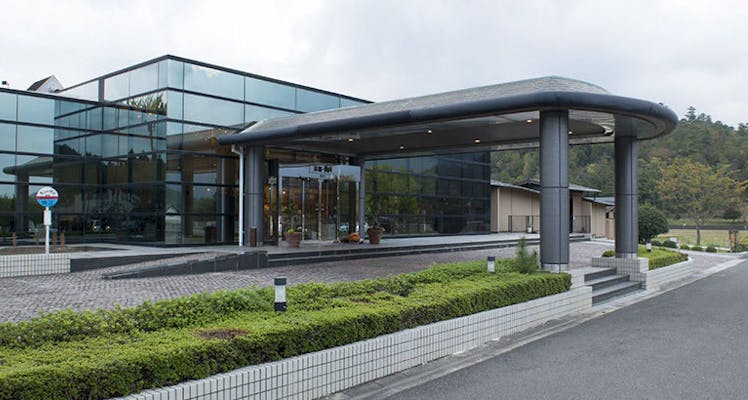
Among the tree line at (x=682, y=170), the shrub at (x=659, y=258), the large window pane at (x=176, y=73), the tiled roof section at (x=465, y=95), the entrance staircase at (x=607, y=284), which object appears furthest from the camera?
the tree line at (x=682, y=170)

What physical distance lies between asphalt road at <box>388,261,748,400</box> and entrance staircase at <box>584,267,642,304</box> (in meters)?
1.94

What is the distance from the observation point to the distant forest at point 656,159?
200ft

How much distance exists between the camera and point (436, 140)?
63.2ft

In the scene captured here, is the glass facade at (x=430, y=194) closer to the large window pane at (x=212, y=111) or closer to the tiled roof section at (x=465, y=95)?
the large window pane at (x=212, y=111)

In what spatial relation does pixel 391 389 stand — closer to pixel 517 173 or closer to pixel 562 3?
pixel 562 3

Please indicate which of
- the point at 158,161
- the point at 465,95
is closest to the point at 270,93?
the point at 158,161

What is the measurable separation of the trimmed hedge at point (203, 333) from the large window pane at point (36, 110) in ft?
59.0

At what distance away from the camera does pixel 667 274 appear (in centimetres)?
1572

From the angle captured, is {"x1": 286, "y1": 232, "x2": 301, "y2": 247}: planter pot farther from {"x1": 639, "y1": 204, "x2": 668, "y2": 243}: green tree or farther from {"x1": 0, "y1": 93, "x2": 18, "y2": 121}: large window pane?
{"x1": 639, "y1": 204, "x2": 668, "y2": 243}: green tree

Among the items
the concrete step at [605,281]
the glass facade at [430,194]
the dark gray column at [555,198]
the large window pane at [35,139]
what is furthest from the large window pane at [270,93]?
the concrete step at [605,281]

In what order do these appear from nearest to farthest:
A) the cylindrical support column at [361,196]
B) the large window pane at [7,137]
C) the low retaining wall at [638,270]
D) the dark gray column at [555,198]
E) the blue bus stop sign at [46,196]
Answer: the dark gray column at [555,198]
the low retaining wall at [638,270]
the blue bus stop sign at [46,196]
the large window pane at [7,137]
the cylindrical support column at [361,196]

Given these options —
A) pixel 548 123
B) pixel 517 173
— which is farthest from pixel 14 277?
pixel 517 173

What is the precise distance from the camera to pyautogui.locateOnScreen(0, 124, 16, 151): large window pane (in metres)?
20.1

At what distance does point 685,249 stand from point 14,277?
30.3m
